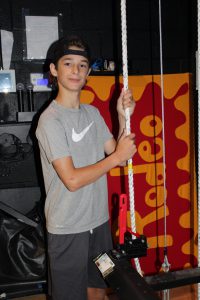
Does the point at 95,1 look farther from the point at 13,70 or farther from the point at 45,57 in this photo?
the point at 13,70

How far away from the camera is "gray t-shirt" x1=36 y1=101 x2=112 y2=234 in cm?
124

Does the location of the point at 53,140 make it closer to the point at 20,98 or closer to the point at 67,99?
the point at 67,99

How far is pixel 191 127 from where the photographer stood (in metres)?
2.17

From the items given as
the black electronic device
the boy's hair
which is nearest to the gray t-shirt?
the boy's hair

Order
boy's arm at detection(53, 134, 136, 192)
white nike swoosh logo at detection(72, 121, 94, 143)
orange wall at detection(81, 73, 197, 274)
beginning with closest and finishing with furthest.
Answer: boy's arm at detection(53, 134, 136, 192) → white nike swoosh logo at detection(72, 121, 94, 143) → orange wall at detection(81, 73, 197, 274)

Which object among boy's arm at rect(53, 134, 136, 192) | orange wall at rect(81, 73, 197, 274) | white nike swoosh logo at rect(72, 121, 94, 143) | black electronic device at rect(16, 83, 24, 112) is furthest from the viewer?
orange wall at rect(81, 73, 197, 274)

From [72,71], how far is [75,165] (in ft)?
1.32

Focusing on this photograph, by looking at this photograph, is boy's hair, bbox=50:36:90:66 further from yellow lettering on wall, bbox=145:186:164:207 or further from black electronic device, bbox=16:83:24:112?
yellow lettering on wall, bbox=145:186:164:207

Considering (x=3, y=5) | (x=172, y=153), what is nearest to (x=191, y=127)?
(x=172, y=153)

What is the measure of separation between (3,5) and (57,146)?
4.05 feet

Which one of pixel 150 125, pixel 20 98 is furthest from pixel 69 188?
pixel 150 125

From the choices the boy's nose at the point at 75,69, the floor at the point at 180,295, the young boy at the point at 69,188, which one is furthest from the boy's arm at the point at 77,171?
the floor at the point at 180,295

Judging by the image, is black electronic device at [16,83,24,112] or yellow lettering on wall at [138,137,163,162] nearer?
black electronic device at [16,83,24,112]

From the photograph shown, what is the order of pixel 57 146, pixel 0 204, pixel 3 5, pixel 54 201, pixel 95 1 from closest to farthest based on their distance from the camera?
pixel 57 146
pixel 54 201
pixel 0 204
pixel 3 5
pixel 95 1
